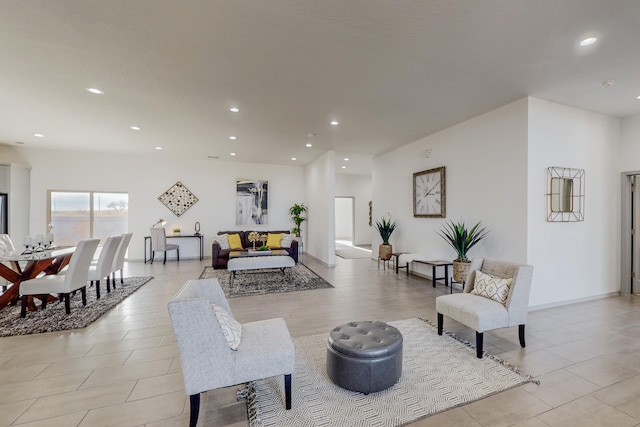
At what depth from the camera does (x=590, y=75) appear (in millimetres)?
3156

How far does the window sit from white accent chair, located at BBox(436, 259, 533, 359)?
8830 millimetres

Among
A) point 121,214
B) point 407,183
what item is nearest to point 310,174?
point 407,183

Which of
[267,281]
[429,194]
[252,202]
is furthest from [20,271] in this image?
[429,194]

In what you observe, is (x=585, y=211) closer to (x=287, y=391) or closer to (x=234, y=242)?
(x=287, y=391)

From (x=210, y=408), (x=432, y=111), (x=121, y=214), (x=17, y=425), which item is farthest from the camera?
(x=121, y=214)

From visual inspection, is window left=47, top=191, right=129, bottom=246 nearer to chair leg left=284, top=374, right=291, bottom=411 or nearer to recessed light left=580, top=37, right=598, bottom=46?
chair leg left=284, top=374, right=291, bottom=411


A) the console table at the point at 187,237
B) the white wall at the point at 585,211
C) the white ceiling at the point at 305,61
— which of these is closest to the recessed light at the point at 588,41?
the white ceiling at the point at 305,61

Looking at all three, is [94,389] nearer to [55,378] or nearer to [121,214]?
[55,378]

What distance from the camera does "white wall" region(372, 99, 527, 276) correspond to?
12.8 ft

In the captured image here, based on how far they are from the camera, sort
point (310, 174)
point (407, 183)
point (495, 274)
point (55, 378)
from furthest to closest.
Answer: point (310, 174) → point (407, 183) → point (495, 274) → point (55, 378)

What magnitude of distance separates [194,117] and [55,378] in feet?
12.7

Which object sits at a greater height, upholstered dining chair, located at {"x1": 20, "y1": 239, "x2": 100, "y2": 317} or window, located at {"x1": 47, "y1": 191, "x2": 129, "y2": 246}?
window, located at {"x1": 47, "y1": 191, "x2": 129, "y2": 246}

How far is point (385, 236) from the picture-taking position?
22.2ft

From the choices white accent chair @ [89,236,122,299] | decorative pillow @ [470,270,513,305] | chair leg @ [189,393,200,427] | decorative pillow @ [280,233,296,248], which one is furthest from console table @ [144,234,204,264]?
decorative pillow @ [470,270,513,305]
